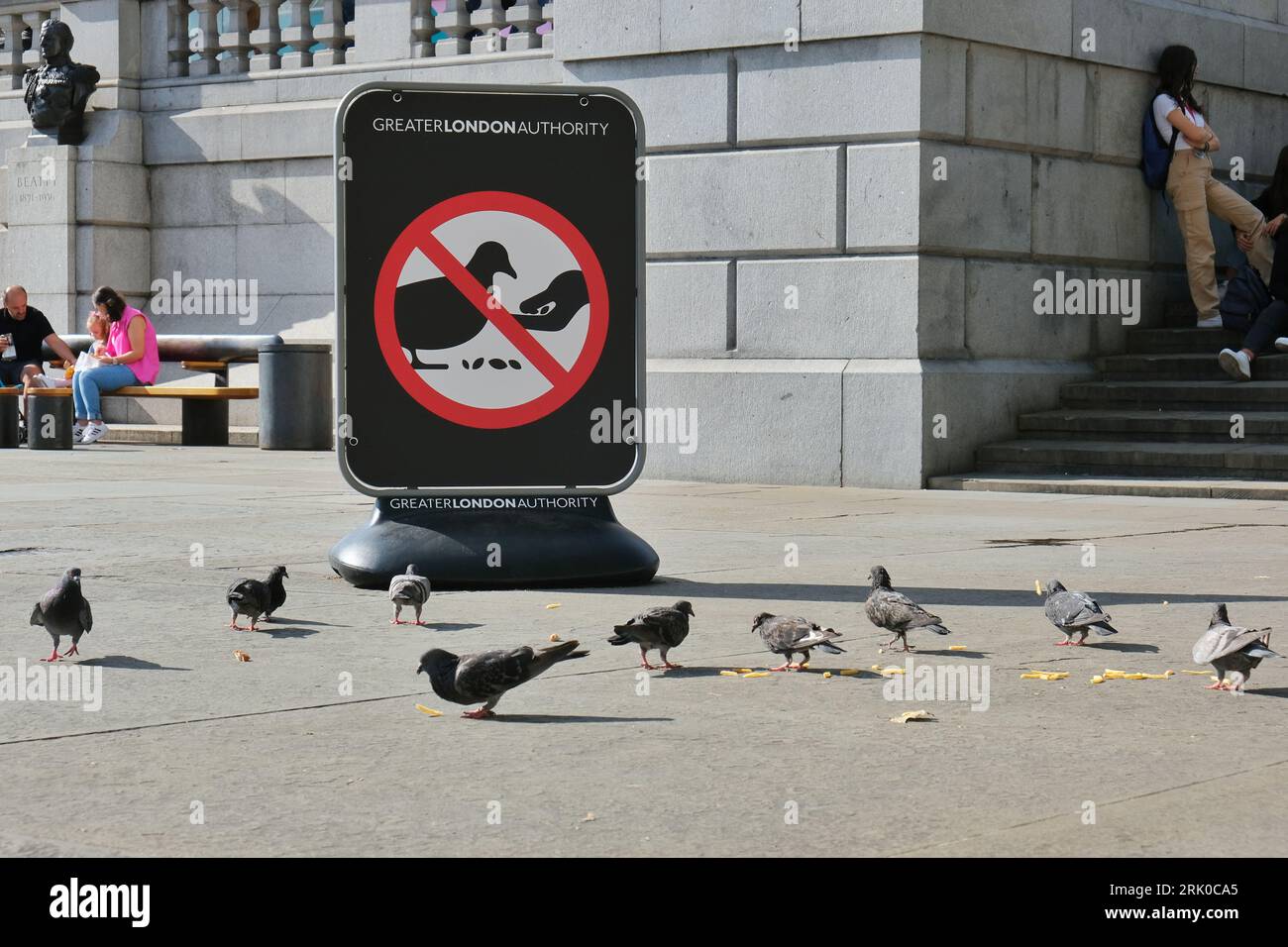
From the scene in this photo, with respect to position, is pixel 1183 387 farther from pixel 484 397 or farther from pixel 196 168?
pixel 196 168

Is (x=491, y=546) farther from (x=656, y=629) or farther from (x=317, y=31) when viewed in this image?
(x=317, y=31)

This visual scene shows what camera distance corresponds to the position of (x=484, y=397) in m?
8.52

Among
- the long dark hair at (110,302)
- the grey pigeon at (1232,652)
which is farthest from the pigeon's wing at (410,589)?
the long dark hair at (110,302)

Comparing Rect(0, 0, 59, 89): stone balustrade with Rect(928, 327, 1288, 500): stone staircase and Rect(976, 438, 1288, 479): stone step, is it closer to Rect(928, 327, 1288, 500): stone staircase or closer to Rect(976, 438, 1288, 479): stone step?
Rect(928, 327, 1288, 500): stone staircase

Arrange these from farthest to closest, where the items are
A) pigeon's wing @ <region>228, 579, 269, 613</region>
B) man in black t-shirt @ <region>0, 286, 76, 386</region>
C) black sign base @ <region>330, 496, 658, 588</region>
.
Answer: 1. man in black t-shirt @ <region>0, 286, 76, 386</region>
2. black sign base @ <region>330, 496, 658, 588</region>
3. pigeon's wing @ <region>228, 579, 269, 613</region>

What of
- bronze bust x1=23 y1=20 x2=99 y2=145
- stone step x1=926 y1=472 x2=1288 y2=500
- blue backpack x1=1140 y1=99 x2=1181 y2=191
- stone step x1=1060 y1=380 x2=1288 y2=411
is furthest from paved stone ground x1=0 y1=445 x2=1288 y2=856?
bronze bust x1=23 y1=20 x2=99 y2=145

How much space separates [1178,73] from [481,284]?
355 inches

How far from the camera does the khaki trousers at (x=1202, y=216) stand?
51.4 ft

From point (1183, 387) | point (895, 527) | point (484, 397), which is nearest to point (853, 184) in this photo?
point (1183, 387)

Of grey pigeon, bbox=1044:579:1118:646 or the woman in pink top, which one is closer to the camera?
grey pigeon, bbox=1044:579:1118:646

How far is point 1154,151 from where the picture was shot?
51.4ft

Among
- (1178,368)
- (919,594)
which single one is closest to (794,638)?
(919,594)

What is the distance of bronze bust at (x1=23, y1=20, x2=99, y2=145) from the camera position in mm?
22891

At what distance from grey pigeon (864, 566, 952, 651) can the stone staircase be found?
678cm
